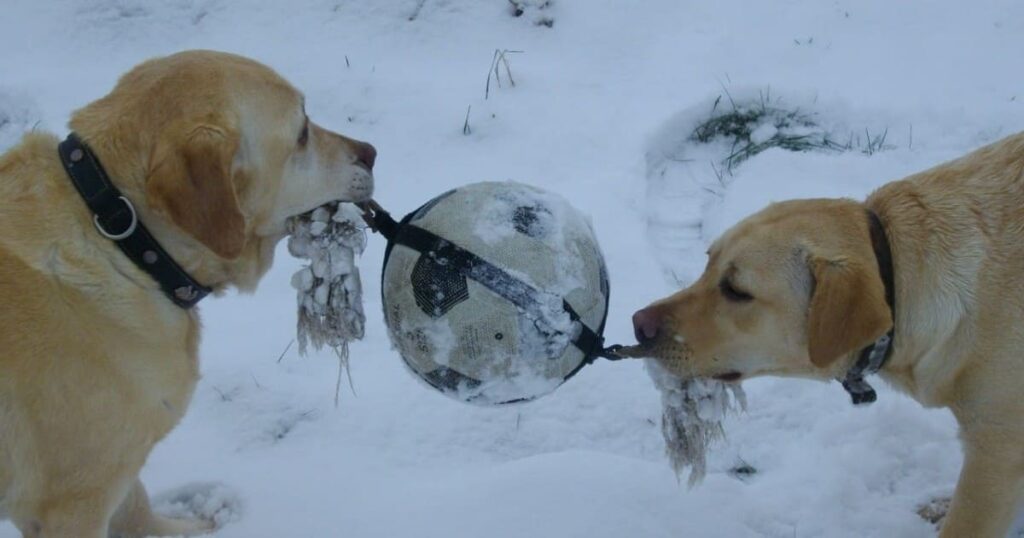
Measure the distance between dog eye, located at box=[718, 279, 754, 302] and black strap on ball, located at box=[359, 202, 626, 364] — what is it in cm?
43

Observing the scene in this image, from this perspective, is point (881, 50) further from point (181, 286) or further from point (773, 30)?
point (181, 286)

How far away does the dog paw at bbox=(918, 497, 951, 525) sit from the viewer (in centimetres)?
350

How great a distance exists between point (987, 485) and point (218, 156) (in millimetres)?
2652

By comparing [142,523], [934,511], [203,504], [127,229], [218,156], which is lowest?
[203,504]

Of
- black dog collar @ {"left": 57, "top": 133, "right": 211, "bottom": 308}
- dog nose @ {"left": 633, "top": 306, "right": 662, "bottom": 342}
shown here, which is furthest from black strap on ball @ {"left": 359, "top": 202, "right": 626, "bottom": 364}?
black dog collar @ {"left": 57, "top": 133, "right": 211, "bottom": 308}

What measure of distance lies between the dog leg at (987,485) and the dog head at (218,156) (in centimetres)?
220

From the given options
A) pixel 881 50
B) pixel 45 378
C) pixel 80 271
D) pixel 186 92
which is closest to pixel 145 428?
pixel 45 378

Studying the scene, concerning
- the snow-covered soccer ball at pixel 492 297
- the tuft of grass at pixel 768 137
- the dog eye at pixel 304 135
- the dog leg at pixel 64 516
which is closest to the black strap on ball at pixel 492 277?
the snow-covered soccer ball at pixel 492 297

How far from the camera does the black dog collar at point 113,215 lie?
2.71 metres

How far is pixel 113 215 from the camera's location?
2.71m

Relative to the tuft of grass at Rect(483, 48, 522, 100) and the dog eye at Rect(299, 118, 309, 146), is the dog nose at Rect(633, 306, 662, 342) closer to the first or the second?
the dog eye at Rect(299, 118, 309, 146)

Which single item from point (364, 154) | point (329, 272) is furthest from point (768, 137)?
point (329, 272)

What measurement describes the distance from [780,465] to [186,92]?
2.60 m

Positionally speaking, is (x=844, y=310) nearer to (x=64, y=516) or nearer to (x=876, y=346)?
(x=876, y=346)
